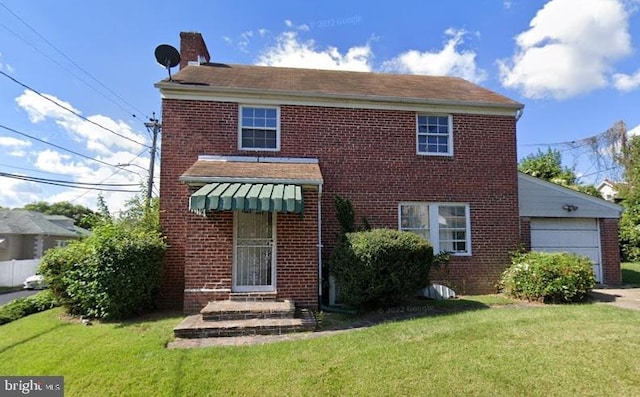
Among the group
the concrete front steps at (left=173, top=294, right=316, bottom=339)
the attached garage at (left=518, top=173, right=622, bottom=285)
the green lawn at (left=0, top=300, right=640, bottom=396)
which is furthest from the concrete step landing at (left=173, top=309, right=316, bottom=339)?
the attached garage at (left=518, top=173, right=622, bottom=285)

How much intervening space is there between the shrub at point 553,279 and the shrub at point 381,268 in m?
3.76

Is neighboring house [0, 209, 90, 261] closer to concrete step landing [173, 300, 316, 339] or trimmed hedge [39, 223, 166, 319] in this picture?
trimmed hedge [39, 223, 166, 319]

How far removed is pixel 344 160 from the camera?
12.5m

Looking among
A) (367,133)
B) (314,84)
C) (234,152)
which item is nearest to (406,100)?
(367,133)

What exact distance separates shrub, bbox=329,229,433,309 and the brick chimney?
35.3 ft

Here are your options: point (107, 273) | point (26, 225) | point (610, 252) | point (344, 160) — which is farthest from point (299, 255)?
point (26, 225)

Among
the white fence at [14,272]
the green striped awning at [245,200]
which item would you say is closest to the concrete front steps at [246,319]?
the green striped awning at [245,200]

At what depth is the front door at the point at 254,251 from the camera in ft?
33.6

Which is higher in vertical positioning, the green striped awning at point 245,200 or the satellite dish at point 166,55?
the satellite dish at point 166,55

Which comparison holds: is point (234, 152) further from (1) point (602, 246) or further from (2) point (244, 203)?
(1) point (602, 246)

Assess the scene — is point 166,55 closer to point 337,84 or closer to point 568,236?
point 337,84

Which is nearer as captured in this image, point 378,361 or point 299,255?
point 378,361

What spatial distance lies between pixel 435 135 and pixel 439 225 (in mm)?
3214

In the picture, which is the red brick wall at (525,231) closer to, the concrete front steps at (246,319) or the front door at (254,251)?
the concrete front steps at (246,319)
